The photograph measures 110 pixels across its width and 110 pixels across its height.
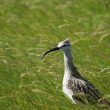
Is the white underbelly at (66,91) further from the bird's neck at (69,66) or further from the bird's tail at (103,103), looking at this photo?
the bird's tail at (103,103)

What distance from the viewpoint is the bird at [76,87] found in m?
7.34

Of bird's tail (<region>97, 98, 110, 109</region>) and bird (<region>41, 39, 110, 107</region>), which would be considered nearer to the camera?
bird's tail (<region>97, 98, 110, 109</region>)

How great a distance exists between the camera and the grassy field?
24.5 feet

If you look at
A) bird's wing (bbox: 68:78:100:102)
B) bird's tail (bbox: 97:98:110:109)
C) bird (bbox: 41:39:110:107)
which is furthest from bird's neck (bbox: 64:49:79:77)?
bird's tail (bbox: 97:98:110:109)

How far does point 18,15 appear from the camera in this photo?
12.6m

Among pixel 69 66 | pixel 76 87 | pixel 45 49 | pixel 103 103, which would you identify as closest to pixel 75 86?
pixel 76 87

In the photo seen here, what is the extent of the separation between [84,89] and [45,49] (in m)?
2.08

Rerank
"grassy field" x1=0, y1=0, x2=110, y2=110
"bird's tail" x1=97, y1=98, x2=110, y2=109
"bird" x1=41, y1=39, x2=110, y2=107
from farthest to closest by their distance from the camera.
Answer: "grassy field" x1=0, y1=0, x2=110, y2=110 < "bird" x1=41, y1=39, x2=110, y2=107 < "bird's tail" x1=97, y1=98, x2=110, y2=109

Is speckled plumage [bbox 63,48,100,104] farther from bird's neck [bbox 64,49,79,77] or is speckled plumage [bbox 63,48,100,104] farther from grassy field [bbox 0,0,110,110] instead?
grassy field [bbox 0,0,110,110]

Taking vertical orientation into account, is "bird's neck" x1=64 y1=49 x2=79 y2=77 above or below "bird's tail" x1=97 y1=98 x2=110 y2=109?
above

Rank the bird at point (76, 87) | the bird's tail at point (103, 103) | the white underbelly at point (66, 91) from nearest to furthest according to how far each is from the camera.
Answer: the bird's tail at point (103, 103)
the bird at point (76, 87)
the white underbelly at point (66, 91)

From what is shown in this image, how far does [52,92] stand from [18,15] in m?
5.18

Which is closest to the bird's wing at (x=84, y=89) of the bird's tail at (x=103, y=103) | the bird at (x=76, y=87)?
the bird at (x=76, y=87)

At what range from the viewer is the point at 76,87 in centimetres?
773
